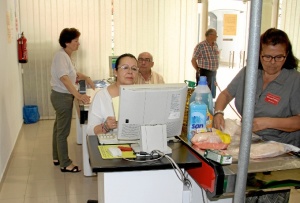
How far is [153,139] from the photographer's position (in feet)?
5.22

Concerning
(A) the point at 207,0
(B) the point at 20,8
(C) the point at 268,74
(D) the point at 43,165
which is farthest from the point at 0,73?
(A) the point at 207,0

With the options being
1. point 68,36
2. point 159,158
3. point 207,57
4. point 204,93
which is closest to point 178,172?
point 159,158

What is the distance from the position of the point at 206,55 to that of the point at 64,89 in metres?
3.28

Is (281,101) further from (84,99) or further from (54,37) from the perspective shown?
(54,37)

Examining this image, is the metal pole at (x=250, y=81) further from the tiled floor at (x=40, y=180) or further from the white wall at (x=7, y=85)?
the white wall at (x=7, y=85)

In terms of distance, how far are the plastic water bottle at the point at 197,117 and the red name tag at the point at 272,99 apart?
0.39 meters

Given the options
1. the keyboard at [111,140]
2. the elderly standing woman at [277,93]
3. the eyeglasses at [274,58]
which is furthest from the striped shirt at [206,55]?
the keyboard at [111,140]

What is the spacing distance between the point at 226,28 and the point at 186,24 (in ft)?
4.09

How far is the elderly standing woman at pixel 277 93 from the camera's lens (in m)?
1.74

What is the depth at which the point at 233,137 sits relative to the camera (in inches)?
69.3

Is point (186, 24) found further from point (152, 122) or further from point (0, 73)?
point (152, 122)

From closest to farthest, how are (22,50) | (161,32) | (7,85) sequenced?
(7,85) < (22,50) < (161,32)

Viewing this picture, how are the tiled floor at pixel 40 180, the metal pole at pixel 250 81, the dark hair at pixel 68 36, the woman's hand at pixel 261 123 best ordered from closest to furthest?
1. the metal pole at pixel 250 81
2. the woman's hand at pixel 261 123
3. the tiled floor at pixel 40 180
4. the dark hair at pixel 68 36

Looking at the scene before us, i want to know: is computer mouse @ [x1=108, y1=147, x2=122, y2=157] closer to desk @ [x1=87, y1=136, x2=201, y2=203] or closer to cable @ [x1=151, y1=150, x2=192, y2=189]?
desk @ [x1=87, y1=136, x2=201, y2=203]
